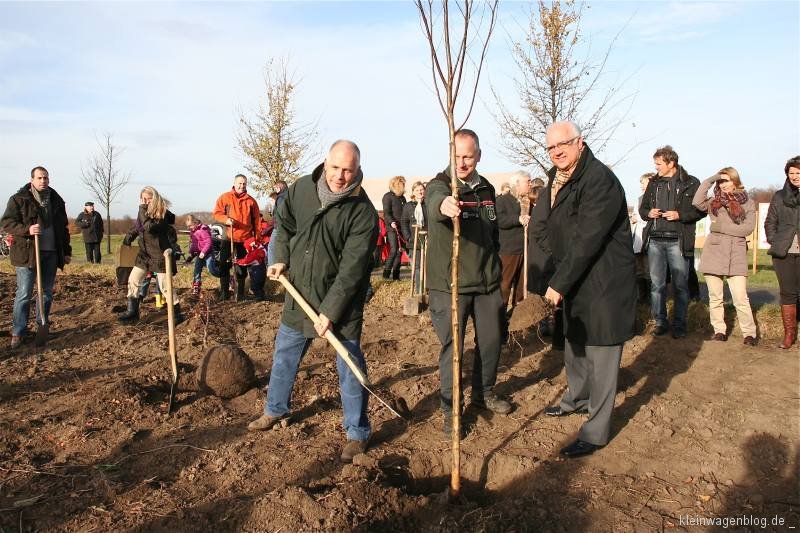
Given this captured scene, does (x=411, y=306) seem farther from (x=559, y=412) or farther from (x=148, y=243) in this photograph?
(x=559, y=412)

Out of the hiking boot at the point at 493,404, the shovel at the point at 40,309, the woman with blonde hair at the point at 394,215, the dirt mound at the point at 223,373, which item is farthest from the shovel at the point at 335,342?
the woman with blonde hair at the point at 394,215

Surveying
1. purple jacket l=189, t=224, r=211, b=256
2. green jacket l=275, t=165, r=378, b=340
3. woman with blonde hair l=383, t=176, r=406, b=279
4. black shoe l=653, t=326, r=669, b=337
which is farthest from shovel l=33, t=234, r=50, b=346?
black shoe l=653, t=326, r=669, b=337

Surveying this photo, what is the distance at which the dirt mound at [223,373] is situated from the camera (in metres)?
5.32

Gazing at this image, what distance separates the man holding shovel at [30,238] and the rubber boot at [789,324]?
8.43 metres

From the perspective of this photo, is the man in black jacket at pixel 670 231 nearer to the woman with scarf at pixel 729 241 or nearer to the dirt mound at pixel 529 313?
the woman with scarf at pixel 729 241

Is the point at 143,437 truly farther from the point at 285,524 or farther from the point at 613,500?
the point at 613,500

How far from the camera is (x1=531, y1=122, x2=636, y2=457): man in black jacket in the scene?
3.98 meters

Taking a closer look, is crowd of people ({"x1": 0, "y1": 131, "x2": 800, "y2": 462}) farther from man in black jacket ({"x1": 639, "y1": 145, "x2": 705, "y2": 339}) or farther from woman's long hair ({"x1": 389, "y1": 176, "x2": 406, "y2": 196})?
woman's long hair ({"x1": 389, "y1": 176, "x2": 406, "y2": 196})

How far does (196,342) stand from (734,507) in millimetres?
5851

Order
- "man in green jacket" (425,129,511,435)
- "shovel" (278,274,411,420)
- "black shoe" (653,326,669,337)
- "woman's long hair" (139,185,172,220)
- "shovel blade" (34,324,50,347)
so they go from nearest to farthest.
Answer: "shovel" (278,274,411,420) → "man in green jacket" (425,129,511,435) → "black shoe" (653,326,669,337) → "shovel blade" (34,324,50,347) → "woman's long hair" (139,185,172,220)

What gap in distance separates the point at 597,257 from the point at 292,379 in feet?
7.66

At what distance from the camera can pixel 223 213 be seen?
31.9ft

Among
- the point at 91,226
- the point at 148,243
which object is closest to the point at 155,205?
the point at 148,243

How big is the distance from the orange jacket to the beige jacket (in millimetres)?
6511
